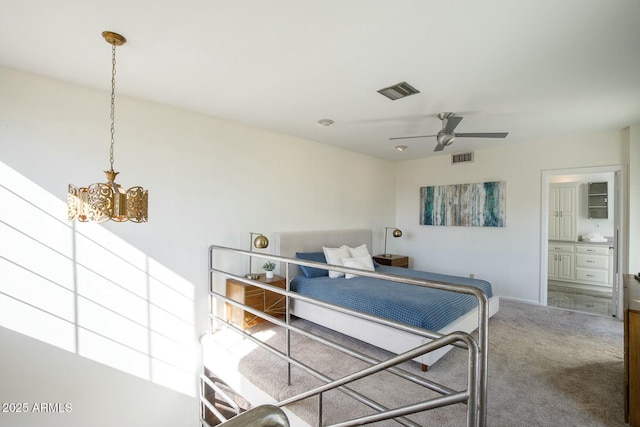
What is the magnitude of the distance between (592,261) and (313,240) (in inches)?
214

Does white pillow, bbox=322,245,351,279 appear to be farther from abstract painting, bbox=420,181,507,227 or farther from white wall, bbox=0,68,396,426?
abstract painting, bbox=420,181,507,227

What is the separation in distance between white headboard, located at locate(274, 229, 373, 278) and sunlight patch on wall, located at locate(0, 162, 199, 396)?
4.14 ft

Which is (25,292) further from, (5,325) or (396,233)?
(396,233)

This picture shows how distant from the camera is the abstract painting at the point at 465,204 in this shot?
15.9 ft

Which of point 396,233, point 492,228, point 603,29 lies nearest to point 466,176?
point 492,228

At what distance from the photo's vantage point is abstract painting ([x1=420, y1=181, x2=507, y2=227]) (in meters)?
4.84

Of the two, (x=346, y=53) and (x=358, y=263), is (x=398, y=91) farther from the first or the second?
(x=358, y=263)

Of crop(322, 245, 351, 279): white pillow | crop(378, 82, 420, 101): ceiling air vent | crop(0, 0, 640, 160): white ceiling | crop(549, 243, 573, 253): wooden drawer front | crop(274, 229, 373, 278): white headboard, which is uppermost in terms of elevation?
crop(0, 0, 640, 160): white ceiling

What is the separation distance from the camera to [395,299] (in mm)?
2756

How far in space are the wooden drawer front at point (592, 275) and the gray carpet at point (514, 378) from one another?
2.69 m

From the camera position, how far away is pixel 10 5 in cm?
162

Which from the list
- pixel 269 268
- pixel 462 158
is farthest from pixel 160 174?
pixel 462 158

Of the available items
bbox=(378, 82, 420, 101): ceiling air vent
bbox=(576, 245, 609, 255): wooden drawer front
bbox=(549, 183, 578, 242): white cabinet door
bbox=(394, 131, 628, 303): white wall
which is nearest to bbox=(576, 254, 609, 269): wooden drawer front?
bbox=(576, 245, 609, 255): wooden drawer front

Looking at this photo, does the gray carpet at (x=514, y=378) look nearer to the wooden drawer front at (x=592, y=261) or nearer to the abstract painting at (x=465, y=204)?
the abstract painting at (x=465, y=204)
